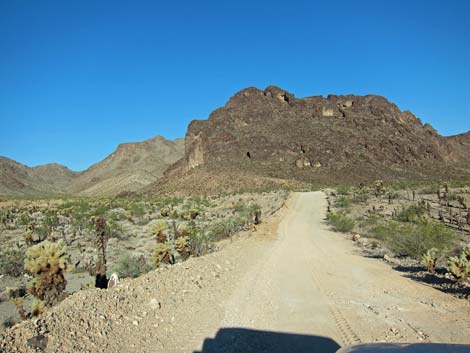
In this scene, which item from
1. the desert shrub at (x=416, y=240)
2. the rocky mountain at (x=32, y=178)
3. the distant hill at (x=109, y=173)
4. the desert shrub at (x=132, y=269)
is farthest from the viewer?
the distant hill at (x=109, y=173)

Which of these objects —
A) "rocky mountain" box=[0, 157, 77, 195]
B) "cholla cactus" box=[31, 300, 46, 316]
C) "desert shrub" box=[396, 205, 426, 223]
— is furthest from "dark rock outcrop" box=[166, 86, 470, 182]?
"cholla cactus" box=[31, 300, 46, 316]

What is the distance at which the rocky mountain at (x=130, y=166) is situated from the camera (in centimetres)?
12419

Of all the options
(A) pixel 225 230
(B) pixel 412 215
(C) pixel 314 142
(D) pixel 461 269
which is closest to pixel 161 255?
(A) pixel 225 230

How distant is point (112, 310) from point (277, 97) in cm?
10010

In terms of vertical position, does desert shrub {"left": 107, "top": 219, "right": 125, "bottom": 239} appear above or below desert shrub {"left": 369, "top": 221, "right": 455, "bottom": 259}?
below

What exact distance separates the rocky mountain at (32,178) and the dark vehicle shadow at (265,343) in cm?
12097

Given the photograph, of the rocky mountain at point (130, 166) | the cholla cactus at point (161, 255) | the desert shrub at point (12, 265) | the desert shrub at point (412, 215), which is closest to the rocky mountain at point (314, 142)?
the rocky mountain at point (130, 166)

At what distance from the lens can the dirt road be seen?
6.27 meters

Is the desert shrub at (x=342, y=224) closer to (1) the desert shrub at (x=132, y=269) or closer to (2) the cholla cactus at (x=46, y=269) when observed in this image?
(1) the desert shrub at (x=132, y=269)

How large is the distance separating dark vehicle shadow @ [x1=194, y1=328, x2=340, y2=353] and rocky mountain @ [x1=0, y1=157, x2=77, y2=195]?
120972 mm

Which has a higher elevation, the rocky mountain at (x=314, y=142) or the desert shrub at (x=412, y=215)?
the rocky mountain at (x=314, y=142)

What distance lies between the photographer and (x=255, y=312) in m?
7.92

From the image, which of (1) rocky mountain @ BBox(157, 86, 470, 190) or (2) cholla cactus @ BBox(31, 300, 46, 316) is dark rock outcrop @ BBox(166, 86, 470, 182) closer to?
(1) rocky mountain @ BBox(157, 86, 470, 190)

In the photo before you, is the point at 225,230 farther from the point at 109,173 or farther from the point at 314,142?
the point at 109,173
